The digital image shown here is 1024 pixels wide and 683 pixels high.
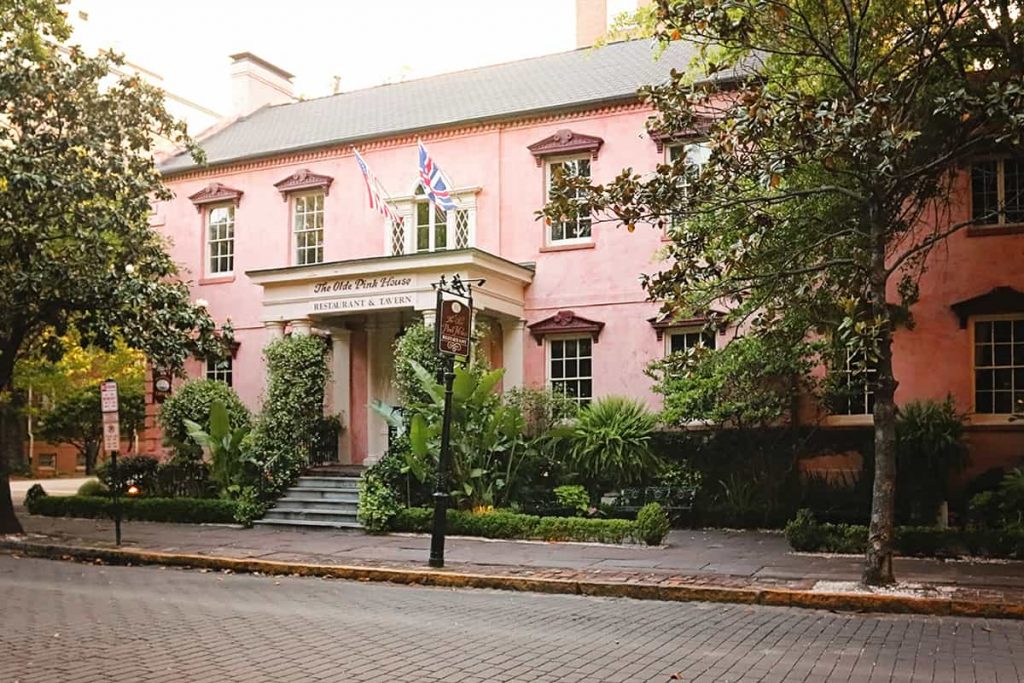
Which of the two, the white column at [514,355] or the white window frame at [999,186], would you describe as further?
the white column at [514,355]

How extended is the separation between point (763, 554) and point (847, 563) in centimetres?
126

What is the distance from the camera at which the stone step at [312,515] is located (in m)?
16.6

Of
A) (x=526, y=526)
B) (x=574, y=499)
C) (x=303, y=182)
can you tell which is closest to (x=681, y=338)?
(x=574, y=499)

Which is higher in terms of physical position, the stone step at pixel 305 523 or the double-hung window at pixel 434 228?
the double-hung window at pixel 434 228

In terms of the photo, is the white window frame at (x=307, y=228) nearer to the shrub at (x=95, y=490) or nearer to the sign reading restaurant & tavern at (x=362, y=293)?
the sign reading restaurant & tavern at (x=362, y=293)

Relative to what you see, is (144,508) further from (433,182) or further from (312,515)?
(433,182)

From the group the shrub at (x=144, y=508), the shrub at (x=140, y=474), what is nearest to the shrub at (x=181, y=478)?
the shrub at (x=140, y=474)

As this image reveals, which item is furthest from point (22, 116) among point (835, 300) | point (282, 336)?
point (835, 300)

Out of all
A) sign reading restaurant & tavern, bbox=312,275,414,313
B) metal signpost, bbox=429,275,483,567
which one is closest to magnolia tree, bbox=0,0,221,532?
sign reading restaurant & tavern, bbox=312,275,414,313

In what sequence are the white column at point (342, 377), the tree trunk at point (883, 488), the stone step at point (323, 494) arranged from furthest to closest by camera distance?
the white column at point (342, 377) < the stone step at point (323, 494) < the tree trunk at point (883, 488)

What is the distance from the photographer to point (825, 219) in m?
13.1

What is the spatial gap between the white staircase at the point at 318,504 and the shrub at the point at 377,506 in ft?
1.25

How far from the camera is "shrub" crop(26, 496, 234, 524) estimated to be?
17.6 meters

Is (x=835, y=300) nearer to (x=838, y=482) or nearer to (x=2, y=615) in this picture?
(x=838, y=482)
